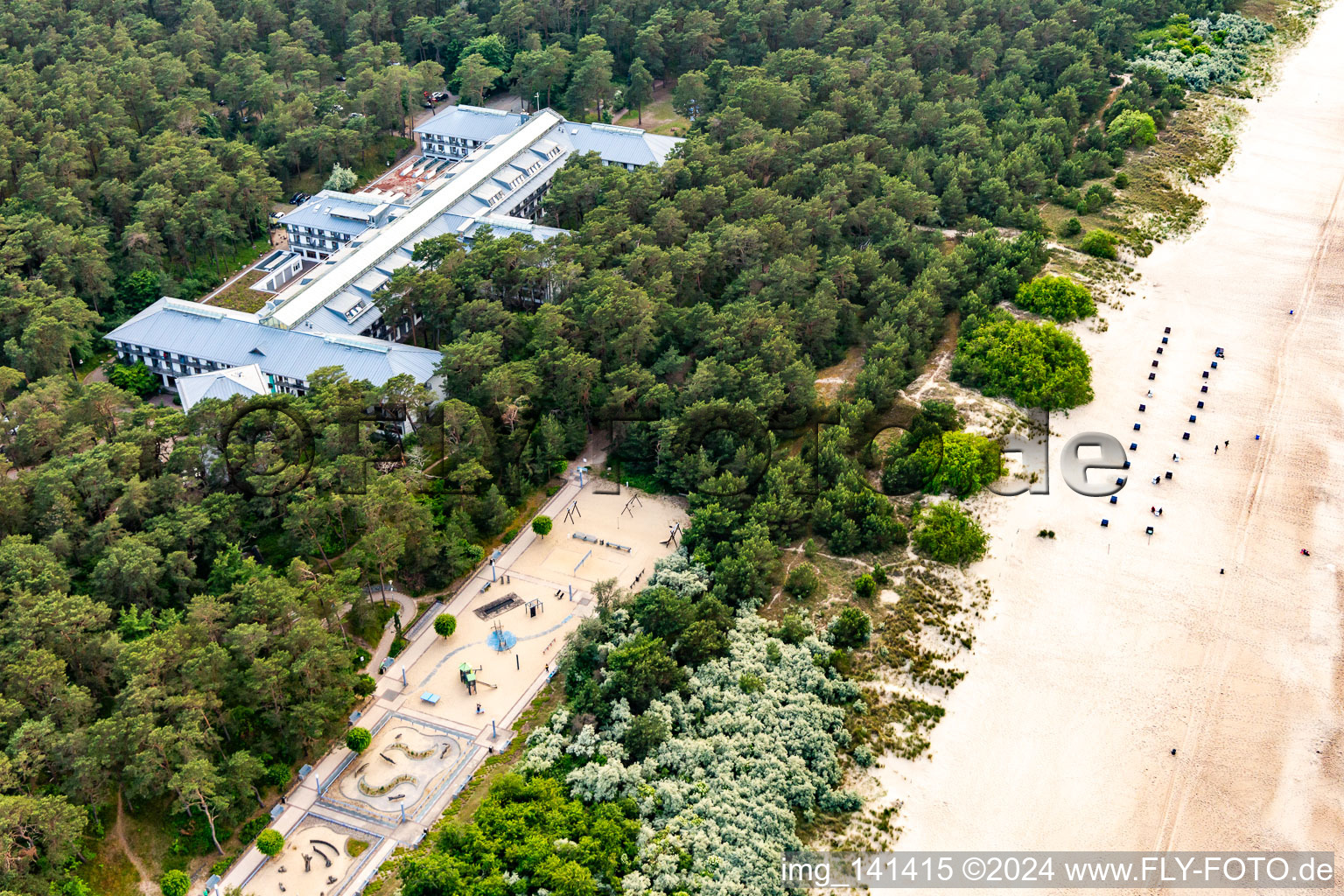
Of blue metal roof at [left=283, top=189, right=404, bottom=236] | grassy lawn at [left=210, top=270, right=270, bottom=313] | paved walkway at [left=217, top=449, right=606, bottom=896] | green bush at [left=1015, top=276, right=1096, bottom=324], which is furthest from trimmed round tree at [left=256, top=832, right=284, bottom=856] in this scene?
green bush at [left=1015, top=276, right=1096, bottom=324]

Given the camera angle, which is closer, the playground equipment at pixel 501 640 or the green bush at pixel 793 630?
the green bush at pixel 793 630

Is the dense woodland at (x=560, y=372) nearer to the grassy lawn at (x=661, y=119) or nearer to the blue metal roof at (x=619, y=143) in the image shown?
the grassy lawn at (x=661, y=119)

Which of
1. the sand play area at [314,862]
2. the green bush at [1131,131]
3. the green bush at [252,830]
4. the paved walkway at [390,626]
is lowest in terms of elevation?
the sand play area at [314,862]

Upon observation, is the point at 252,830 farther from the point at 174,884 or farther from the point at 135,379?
the point at 135,379

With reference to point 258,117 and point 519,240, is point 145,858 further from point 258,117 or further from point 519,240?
point 258,117

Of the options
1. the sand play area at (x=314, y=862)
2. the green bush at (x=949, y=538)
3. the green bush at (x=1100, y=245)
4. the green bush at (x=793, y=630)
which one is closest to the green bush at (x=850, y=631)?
the green bush at (x=793, y=630)

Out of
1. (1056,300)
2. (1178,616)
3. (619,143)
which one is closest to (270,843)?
(1178,616)
